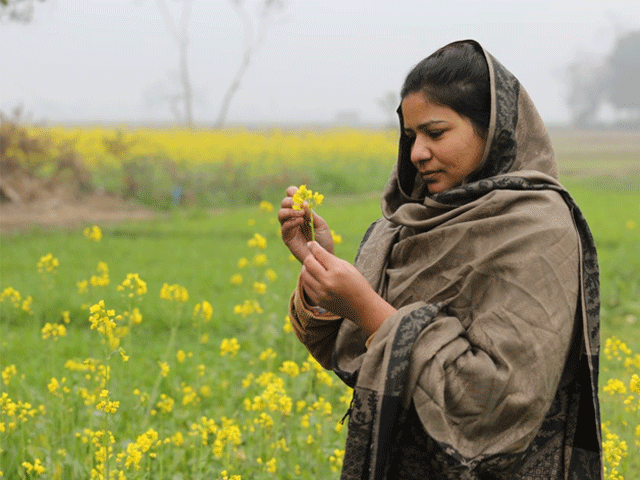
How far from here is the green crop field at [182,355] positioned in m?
2.99

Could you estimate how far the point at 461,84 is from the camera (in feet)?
5.69

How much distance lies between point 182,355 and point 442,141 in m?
2.28

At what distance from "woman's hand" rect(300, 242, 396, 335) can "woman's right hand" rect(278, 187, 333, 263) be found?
0.27m

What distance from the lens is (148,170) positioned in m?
15.1

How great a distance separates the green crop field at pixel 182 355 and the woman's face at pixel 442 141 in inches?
38.5

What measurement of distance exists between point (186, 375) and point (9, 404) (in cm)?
204

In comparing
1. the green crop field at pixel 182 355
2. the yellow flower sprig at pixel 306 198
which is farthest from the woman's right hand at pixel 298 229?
the green crop field at pixel 182 355

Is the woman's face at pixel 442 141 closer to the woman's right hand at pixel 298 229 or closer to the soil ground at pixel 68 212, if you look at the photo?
the woman's right hand at pixel 298 229

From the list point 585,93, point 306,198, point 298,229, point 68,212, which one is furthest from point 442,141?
point 585,93

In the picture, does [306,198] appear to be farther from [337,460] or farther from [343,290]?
[337,460]

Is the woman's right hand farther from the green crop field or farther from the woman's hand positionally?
the green crop field

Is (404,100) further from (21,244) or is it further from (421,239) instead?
(21,244)

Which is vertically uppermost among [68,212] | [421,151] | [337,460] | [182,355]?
[421,151]

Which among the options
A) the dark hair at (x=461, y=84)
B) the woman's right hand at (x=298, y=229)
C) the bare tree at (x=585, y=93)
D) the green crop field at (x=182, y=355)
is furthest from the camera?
the bare tree at (x=585, y=93)
